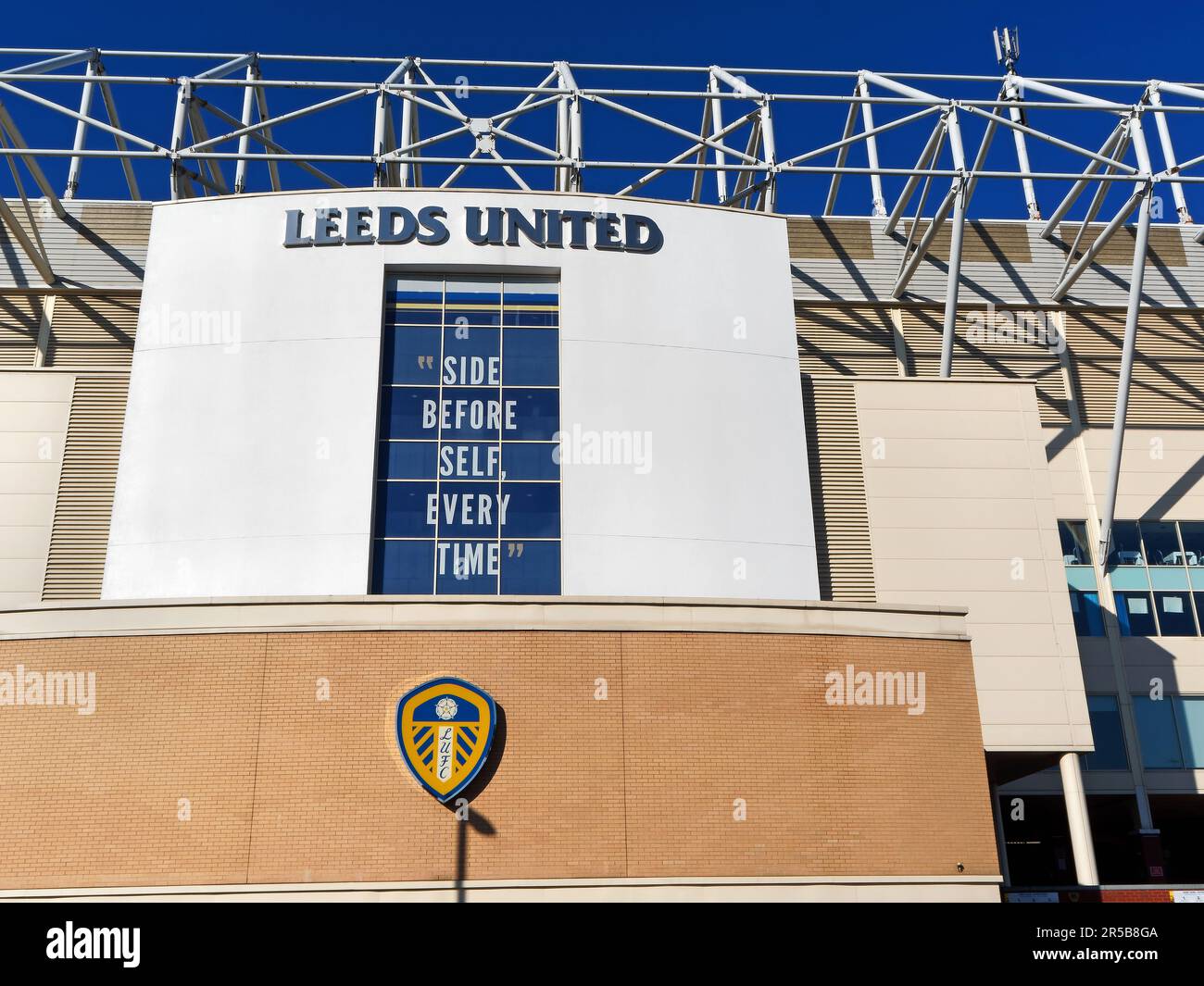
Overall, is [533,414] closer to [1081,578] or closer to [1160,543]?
[1081,578]

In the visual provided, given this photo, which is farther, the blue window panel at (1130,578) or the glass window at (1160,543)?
the glass window at (1160,543)

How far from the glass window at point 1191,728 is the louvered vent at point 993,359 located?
885 cm

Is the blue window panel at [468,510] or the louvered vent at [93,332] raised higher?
the louvered vent at [93,332]

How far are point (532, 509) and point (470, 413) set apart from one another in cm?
300

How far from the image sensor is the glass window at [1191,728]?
31422mm

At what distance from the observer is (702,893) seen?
62.6 ft

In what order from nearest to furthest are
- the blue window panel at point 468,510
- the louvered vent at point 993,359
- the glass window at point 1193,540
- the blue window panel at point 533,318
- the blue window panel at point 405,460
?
the blue window panel at point 468,510
the blue window panel at point 405,460
the blue window panel at point 533,318
the glass window at point 1193,540
the louvered vent at point 993,359

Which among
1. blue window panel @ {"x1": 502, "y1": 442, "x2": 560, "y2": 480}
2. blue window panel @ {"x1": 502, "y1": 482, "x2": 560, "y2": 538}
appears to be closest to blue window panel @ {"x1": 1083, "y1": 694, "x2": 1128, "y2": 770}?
blue window panel @ {"x1": 502, "y1": 482, "x2": 560, "y2": 538}

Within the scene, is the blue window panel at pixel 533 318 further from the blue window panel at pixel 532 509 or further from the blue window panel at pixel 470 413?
the blue window panel at pixel 532 509

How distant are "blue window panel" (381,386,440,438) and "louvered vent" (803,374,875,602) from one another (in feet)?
31.6

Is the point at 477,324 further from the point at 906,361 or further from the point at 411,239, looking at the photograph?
the point at 906,361

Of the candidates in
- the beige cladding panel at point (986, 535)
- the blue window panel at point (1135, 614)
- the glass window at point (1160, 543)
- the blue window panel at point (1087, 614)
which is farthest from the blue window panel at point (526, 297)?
the glass window at point (1160, 543)

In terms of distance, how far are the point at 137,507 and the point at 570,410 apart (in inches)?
395

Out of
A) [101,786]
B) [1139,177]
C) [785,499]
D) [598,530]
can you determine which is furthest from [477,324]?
[1139,177]
